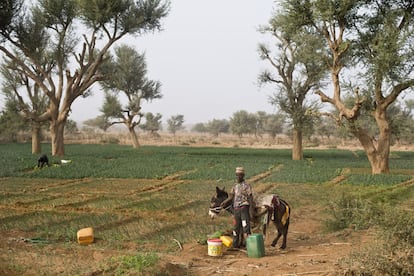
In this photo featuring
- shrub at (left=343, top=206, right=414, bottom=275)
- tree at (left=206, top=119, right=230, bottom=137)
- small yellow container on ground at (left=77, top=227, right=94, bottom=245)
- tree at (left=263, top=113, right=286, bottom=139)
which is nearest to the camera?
shrub at (left=343, top=206, right=414, bottom=275)

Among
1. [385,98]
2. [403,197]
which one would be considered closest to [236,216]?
[403,197]

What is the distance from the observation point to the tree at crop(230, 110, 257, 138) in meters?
102

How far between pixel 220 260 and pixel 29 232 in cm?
544

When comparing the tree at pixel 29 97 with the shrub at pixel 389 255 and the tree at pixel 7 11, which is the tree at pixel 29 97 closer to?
the tree at pixel 7 11

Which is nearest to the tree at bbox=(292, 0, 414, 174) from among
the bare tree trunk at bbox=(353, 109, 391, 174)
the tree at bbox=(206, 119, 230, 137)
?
the bare tree trunk at bbox=(353, 109, 391, 174)

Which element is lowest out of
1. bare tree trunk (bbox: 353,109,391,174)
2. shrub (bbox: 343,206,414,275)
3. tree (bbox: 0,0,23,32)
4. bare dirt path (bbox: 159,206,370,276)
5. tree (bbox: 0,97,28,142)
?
bare dirt path (bbox: 159,206,370,276)

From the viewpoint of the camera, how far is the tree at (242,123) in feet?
336

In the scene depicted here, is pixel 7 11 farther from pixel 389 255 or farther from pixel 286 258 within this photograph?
pixel 389 255

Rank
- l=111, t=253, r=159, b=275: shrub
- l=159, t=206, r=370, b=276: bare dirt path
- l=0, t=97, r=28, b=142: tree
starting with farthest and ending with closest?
l=0, t=97, r=28, b=142: tree, l=159, t=206, r=370, b=276: bare dirt path, l=111, t=253, r=159, b=275: shrub

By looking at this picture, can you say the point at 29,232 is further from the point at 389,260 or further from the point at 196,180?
the point at 196,180

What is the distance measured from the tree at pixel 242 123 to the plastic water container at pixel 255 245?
303ft

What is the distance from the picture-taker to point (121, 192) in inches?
768

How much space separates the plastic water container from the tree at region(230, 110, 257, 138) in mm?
92331

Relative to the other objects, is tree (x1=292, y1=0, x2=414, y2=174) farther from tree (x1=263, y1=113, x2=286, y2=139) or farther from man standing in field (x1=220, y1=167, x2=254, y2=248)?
tree (x1=263, y1=113, x2=286, y2=139)
